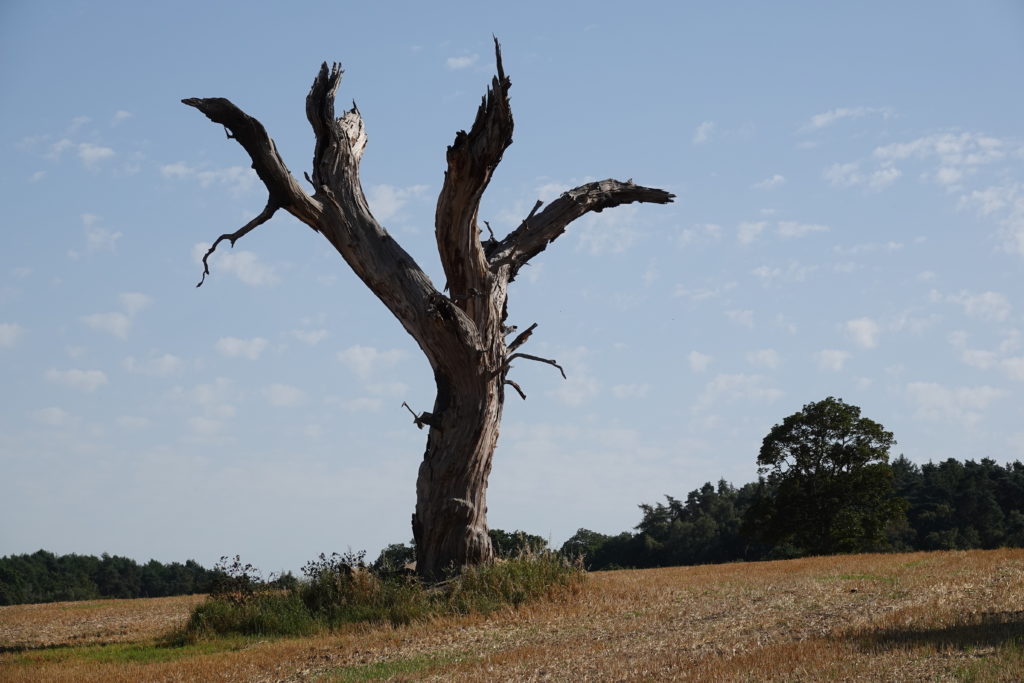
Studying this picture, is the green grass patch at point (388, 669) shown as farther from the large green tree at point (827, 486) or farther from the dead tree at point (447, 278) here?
the large green tree at point (827, 486)

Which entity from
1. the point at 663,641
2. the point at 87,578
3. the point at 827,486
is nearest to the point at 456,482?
the point at 663,641

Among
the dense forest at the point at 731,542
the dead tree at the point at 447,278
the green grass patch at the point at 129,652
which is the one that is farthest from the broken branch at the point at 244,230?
the dense forest at the point at 731,542

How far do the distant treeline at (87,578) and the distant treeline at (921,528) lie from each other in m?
17.6

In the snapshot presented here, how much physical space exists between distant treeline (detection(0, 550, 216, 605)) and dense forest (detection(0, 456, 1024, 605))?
1.6 inches

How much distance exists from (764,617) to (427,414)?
595 centimetres

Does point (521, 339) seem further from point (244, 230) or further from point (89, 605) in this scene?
point (89, 605)

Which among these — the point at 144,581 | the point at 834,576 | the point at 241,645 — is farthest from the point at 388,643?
the point at 144,581

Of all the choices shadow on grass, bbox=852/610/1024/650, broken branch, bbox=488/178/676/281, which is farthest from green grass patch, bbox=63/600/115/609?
shadow on grass, bbox=852/610/1024/650

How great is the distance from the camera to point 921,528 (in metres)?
42.2

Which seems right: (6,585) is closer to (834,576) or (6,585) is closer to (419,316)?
(419,316)

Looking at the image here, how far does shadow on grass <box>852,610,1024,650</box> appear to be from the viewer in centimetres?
798

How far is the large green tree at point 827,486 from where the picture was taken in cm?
3306

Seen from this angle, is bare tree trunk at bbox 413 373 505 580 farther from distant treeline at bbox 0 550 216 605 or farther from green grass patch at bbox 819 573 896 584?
distant treeline at bbox 0 550 216 605

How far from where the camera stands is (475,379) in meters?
14.7
